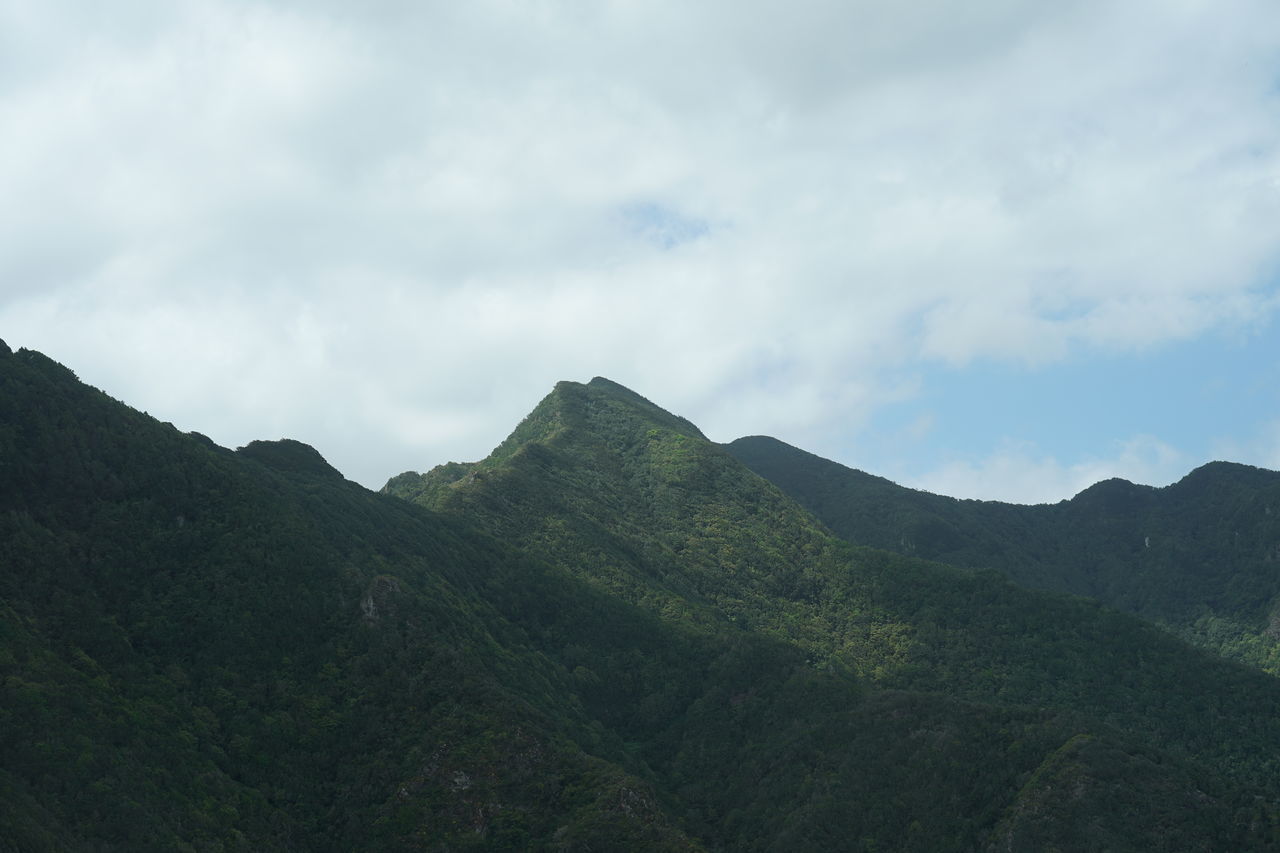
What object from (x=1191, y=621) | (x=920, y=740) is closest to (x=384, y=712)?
(x=920, y=740)

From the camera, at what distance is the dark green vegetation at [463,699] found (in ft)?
254

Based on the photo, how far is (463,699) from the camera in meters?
89.1

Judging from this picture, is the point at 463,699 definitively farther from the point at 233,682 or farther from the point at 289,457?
the point at 289,457

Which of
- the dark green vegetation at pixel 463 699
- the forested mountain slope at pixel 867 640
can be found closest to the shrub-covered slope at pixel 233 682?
the dark green vegetation at pixel 463 699

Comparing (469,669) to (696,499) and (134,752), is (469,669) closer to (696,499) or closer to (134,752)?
(134,752)

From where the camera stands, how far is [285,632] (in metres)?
92.3

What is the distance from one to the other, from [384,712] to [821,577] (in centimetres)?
8492

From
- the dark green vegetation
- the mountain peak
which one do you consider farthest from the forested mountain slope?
the mountain peak

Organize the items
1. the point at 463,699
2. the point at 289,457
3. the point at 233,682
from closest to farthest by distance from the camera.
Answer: the point at 233,682
the point at 463,699
the point at 289,457

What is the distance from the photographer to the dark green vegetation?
77.4 m

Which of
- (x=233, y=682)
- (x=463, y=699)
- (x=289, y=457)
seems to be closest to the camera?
(x=233, y=682)

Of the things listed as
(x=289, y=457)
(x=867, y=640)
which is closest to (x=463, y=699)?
(x=289, y=457)

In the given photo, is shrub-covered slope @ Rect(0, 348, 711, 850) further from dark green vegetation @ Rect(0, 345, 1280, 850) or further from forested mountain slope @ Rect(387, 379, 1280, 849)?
forested mountain slope @ Rect(387, 379, 1280, 849)

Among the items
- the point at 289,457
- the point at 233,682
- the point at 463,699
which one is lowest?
the point at 463,699
